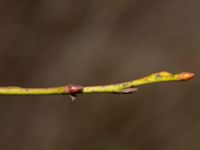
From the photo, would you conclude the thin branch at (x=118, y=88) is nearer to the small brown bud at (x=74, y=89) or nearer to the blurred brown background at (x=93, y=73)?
the small brown bud at (x=74, y=89)

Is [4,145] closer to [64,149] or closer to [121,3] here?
[64,149]

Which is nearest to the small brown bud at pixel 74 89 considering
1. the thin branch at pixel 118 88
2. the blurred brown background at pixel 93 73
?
the thin branch at pixel 118 88

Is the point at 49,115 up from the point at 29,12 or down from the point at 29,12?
down

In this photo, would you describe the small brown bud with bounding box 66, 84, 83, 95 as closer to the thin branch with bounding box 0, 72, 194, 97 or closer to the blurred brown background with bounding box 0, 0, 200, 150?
the thin branch with bounding box 0, 72, 194, 97

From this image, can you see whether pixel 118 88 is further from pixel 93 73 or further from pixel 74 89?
pixel 93 73

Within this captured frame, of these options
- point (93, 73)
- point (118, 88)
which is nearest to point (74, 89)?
point (118, 88)

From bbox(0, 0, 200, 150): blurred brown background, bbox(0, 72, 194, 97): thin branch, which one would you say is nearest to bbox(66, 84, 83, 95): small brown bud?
bbox(0, 72, 194, 97): thin branch

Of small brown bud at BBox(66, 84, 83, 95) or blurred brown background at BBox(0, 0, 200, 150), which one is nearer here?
small brown bud at BBox(66, 84, 83, 95)

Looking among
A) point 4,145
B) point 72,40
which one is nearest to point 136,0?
point 72,40
